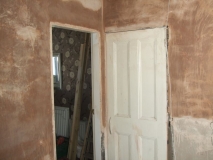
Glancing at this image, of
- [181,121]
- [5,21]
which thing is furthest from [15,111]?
[181,121]

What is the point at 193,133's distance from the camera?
2.23 metres

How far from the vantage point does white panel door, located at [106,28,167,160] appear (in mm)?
2398

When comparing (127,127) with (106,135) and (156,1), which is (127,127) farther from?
(156,1)

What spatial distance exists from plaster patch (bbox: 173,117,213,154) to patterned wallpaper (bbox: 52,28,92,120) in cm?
180

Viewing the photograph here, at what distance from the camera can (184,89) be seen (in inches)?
89.4

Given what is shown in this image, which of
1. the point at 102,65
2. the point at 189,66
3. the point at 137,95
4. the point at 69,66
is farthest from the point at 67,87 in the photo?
the point at 189,66

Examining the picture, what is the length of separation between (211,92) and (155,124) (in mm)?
706

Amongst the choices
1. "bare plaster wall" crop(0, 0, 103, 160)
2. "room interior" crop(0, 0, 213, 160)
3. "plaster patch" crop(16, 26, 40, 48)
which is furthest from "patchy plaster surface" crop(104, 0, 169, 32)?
"plaster patch" crop(16, 26, 40, 48)

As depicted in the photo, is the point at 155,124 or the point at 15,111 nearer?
the point at 15,111

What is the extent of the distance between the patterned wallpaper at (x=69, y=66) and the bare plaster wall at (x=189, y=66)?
174cm

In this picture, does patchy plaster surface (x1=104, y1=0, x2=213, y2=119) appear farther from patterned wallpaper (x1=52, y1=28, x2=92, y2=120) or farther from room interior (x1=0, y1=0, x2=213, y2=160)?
patterned wallpaper (x1=52, y1=28, x2=92, y2=120)

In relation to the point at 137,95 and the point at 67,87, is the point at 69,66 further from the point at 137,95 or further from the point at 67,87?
the point at 137,95

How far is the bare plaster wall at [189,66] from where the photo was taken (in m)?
2.14

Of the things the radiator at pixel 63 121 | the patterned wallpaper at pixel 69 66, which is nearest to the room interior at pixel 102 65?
the patterned wallpaper at pixel 69 66
